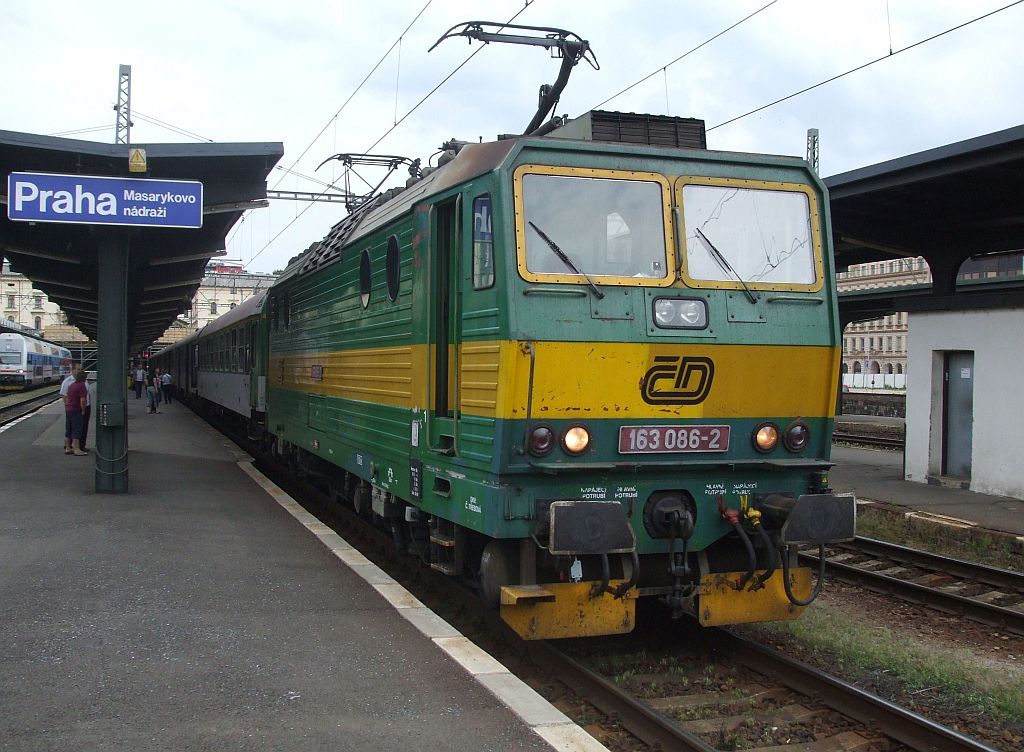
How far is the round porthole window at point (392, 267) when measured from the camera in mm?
7500

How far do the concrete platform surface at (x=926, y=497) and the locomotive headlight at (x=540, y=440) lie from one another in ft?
22.9

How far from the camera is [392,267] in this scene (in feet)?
25.1

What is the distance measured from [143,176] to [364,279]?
16.8 feet

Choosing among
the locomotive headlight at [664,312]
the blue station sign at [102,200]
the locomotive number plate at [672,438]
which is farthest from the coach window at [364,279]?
the blue station sign at [102,200]

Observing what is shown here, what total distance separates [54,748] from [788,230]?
5.06m

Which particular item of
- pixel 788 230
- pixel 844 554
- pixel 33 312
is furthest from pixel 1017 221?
pixel 33 312

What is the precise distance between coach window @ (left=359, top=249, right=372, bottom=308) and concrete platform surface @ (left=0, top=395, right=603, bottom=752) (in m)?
2.23

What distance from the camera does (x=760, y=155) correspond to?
6.46m

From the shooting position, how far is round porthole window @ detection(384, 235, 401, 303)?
24.6 feet

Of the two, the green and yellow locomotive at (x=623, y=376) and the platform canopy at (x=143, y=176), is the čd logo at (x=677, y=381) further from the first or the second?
the platform canopy at (x=143, y=176)

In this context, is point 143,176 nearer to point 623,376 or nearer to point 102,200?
point 102,200

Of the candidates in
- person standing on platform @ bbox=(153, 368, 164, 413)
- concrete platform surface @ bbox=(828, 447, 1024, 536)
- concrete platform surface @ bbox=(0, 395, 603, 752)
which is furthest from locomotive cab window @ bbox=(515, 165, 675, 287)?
person standing on platform @ bbox=(153, 368, 164, 413)

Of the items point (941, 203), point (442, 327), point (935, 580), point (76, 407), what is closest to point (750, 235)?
point (442, 327)

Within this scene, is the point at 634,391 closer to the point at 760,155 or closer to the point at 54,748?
the point at 760,155
